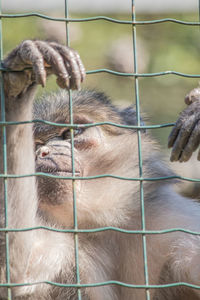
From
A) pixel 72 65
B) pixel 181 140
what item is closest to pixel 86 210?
pixel 181 140

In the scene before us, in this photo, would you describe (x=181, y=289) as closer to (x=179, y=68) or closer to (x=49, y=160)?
(x=49, y=160)

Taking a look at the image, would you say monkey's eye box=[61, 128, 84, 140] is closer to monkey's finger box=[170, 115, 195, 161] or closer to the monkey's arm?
the monkey's arm

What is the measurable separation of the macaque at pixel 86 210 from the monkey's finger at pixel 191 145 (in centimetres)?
72

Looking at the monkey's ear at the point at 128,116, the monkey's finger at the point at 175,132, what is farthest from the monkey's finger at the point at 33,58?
the monkey's ear at the point at 128,116

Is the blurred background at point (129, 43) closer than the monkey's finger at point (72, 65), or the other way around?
the monkey's finger at point (72, 65)

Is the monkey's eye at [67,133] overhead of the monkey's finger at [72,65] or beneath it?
beneath

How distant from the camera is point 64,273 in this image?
13.7ft

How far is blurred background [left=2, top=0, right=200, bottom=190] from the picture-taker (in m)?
8.30

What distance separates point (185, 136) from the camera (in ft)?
12.4

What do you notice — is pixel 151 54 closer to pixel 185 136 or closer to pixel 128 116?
pixel 128 116

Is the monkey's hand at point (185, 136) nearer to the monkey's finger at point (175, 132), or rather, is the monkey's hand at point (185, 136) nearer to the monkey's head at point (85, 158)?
the monkey's finger at point (175, 132)

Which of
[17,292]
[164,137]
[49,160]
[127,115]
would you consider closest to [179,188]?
[127,115]

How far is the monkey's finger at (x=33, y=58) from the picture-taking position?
11.2 ft

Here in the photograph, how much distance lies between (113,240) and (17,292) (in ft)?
2.71
